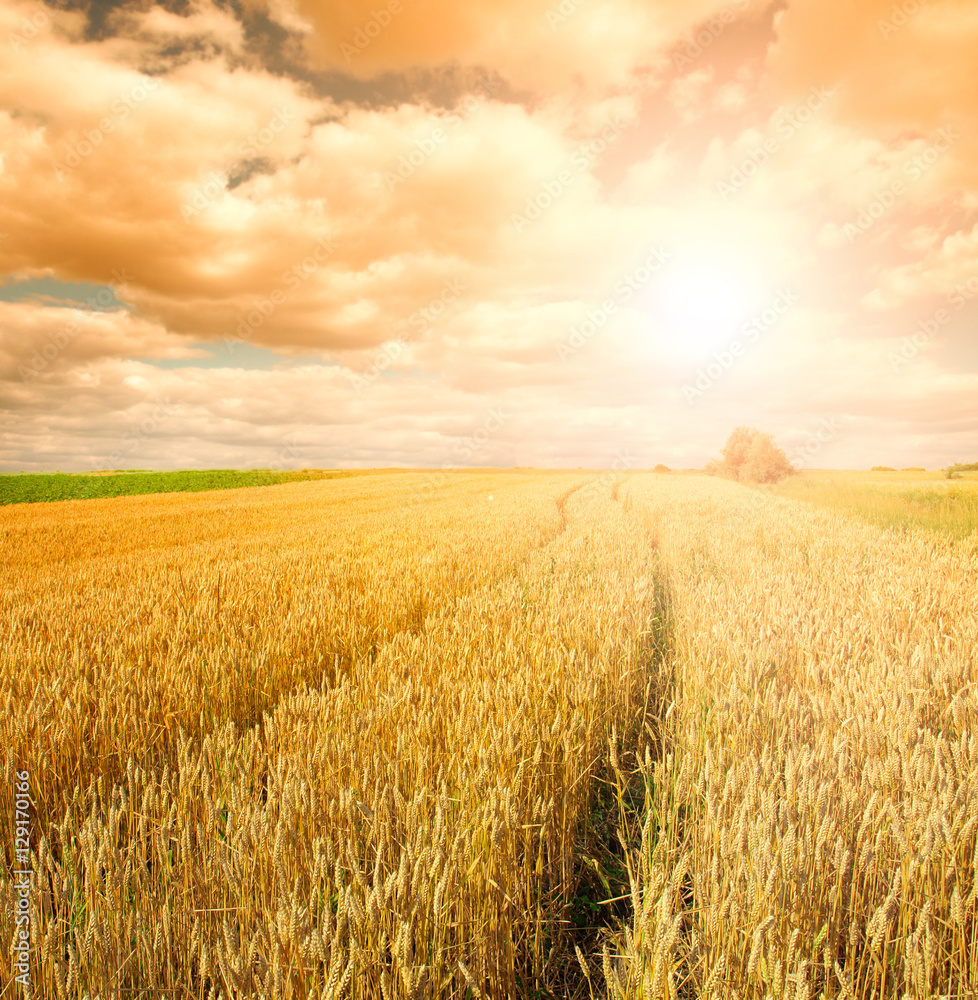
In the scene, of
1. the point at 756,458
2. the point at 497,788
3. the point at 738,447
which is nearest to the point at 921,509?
the point at 497,788

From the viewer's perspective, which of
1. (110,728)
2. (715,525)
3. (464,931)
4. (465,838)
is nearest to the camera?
(464,931)

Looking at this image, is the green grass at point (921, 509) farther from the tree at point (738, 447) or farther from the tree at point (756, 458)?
the tree at point (738, 447)

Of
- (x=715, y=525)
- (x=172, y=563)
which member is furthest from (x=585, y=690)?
(x=715, y=525)

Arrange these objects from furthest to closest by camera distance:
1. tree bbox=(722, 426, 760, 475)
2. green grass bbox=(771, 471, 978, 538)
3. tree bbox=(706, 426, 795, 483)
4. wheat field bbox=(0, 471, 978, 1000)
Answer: tree bbox=(722, 426, 760, 475) < tree bbox=(706, 426, 795, 483) < green grass bbox=(771, 471, 978, 538) < wheat field bbox=(0, 471, 978, 1000)

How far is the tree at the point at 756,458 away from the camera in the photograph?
55062mm

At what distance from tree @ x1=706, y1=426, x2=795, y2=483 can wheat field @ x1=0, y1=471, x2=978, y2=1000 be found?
54.1m

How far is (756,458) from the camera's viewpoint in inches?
2208

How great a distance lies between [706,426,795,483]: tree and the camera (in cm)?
5506

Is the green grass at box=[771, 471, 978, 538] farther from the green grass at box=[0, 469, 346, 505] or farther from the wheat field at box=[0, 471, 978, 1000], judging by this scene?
the green grass at box=[0, 469, 346, 505]

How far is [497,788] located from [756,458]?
61.5 meters

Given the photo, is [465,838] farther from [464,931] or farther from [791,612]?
[791,612]

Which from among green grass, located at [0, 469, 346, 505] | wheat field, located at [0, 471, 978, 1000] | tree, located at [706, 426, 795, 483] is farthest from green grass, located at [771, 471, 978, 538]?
green grass, located at [0, 469, 346, 505]

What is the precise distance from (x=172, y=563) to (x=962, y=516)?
57.6ft

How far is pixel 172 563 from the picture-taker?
8633 millimetres
